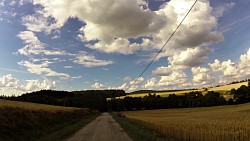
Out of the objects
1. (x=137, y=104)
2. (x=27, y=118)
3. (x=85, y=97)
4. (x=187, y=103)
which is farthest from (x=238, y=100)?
(x=27, y=118)

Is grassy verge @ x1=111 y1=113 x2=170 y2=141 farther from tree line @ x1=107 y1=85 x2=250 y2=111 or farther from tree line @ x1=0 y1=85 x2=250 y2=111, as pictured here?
tree line @ x1=107 y1=85 x2=250 y2=111

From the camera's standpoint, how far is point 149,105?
172m

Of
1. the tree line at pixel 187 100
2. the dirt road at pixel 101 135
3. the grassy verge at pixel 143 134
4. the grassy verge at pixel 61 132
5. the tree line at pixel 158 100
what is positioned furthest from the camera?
the tree line at pixel 158 100

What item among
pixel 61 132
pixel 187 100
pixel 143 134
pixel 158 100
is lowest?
pixel 61 132

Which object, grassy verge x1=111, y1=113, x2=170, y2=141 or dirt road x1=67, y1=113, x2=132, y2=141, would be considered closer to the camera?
grassy verge x1=111, y1=113, x2=170, y2=141

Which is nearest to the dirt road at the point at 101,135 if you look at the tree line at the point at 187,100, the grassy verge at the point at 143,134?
the grassy verge at the point at 143,134

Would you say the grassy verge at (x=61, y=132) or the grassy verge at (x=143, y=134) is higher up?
the grassy verge at (x=143, y=134)

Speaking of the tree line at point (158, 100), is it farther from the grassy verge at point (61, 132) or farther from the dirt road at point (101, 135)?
the dirt road at point (101, 135)

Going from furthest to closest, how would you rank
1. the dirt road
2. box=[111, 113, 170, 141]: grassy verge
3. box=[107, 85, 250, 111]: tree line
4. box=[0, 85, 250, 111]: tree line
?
box=[0, 85, 250, 111]: tree line < box=[107, 85, 250, 111]: tree line < the dirt road < box=[111, 113, 170, 141]: grassy verge

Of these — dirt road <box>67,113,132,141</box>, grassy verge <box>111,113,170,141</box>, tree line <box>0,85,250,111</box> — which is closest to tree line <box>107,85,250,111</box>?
tree line <box>0,85,250,111</box>

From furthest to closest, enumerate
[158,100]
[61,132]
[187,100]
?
1. [158,100]
2. [187,100]
3. [61,132]

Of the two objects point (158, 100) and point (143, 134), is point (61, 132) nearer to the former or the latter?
point (143, 134)

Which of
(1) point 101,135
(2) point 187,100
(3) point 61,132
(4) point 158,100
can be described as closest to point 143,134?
(1) point 101,135

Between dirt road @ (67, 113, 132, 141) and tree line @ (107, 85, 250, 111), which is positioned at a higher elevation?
tree line @ (107, 85, 250, 111)
